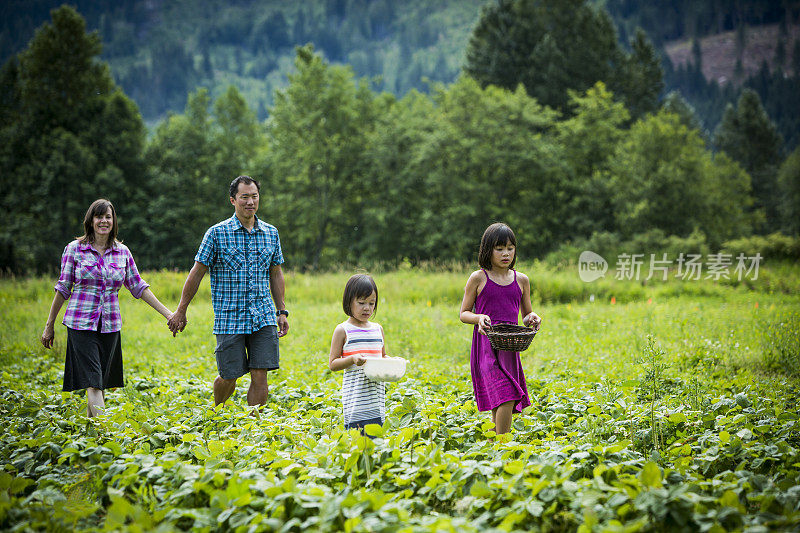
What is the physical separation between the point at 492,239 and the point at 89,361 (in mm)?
4055

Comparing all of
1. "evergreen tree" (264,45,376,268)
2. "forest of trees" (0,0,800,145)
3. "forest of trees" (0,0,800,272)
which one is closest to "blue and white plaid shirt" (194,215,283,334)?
"forest of trees" (0,0,800,272)

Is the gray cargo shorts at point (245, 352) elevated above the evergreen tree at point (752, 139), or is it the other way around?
the evergreen tree at point (752, 139)

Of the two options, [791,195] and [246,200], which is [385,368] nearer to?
[246,200]

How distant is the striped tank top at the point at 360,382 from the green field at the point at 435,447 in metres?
0.26

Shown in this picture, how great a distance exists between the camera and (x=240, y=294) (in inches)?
223

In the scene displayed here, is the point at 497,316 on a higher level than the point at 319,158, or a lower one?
lower

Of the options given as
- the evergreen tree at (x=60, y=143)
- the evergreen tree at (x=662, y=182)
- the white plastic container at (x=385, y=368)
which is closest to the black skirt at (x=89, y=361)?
the white plastic container at (x=385, y=368)

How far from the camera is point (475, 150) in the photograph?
106 ft

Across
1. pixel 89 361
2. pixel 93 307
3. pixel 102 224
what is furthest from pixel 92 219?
pixel 89 361

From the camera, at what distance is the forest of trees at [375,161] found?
3228cm

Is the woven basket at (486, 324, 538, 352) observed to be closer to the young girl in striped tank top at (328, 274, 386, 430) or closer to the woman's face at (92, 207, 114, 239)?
the young girl in striped tank top at (328, 274, 386, 430)

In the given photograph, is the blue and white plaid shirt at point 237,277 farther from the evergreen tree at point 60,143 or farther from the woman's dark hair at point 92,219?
the evergreen tree at point 60,143

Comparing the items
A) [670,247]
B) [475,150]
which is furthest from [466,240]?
[670,247]

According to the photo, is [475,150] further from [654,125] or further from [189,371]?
[189,371]
